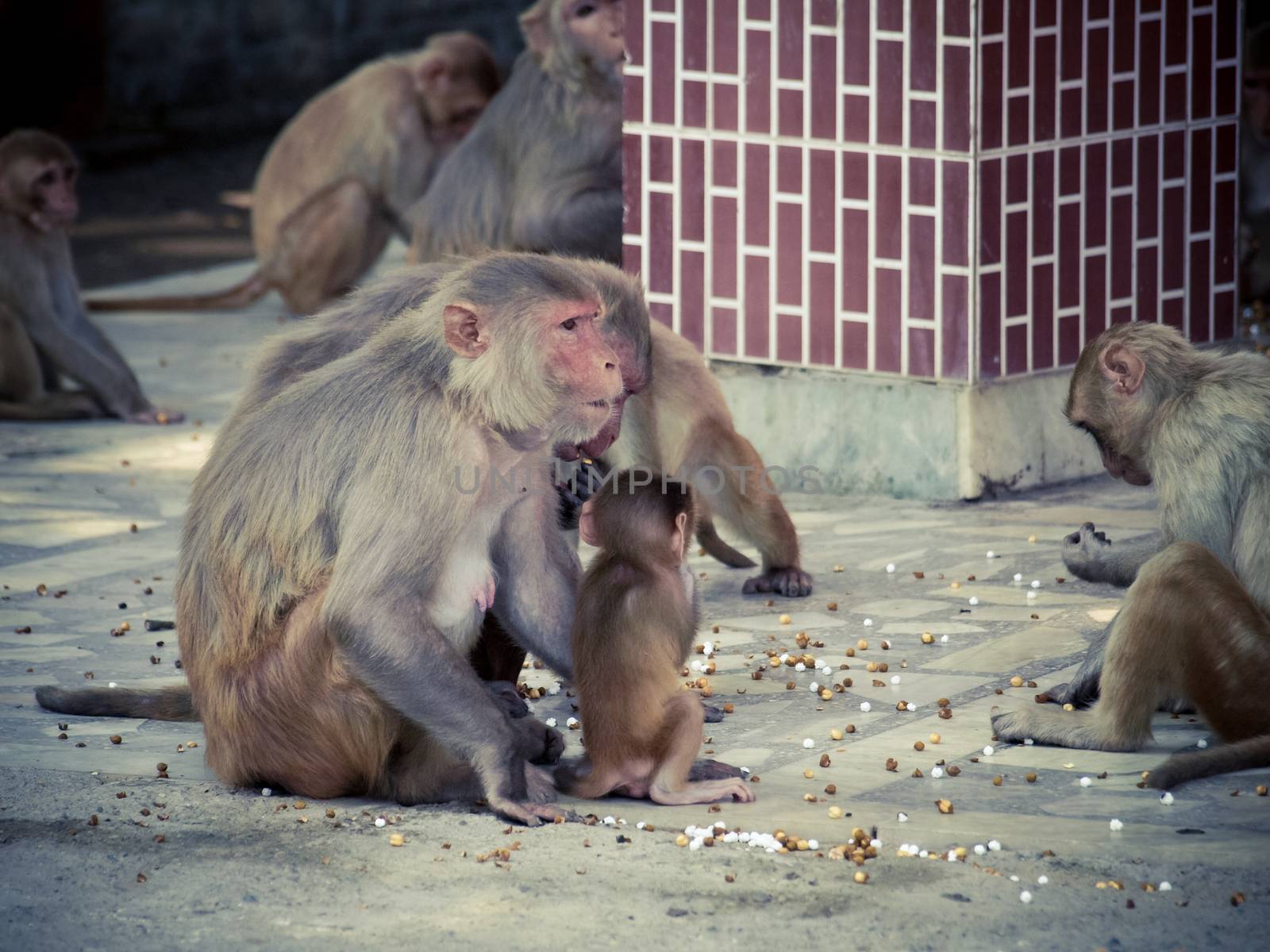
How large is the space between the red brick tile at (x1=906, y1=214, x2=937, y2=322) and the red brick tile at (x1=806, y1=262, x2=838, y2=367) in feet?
1.05

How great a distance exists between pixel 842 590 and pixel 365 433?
2405 millimetres

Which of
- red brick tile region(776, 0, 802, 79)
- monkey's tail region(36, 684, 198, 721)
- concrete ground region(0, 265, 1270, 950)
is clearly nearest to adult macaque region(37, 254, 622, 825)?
concrete ground region(0, 265, 1270, 950)

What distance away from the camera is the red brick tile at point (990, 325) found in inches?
302

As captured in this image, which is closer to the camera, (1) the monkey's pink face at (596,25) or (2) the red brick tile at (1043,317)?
(2) the red brick tile at (1043,317)

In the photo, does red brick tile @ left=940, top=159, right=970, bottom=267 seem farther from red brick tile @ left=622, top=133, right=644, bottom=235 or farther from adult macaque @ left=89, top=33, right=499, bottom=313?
adult macaque @ left=89, top=33, right=499, bottom=313

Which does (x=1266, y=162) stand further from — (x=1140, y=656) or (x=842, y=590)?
(x=1140, y=656)

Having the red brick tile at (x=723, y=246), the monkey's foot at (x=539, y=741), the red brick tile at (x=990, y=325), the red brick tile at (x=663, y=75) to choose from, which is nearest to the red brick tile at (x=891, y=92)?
the red brick tile at (x=990, y=325)

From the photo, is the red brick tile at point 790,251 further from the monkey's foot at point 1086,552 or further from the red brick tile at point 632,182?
the monkey's foot at point 1086,552

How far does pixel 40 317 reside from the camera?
9.47m

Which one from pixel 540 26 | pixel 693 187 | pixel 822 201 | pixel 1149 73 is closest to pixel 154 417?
pixel 540 26

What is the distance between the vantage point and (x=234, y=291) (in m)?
11.9

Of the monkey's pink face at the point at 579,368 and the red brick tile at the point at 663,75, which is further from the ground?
the red brick tile at the point at 663,75

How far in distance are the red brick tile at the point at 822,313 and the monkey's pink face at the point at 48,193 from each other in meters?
3.29

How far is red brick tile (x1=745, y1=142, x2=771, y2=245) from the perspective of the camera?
8.02 metres
